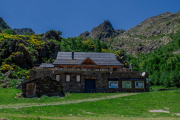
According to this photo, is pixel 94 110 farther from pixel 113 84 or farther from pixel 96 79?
pixel 113 84

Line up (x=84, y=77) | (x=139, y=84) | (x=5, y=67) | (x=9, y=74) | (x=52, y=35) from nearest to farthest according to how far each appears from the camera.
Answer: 1. (x=84, y=77)
2. (x=139, y=84)
3. (x=9, y=74)
4. (x=5, y=67)
5. (x=52, y=35)

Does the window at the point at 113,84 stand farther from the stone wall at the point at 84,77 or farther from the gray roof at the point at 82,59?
the gray roof at the point at 82,59

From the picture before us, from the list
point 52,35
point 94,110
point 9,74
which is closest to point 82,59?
point 9,74

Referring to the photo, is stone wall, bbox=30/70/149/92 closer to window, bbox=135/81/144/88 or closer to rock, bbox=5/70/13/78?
window, bbox=135/81/144/88

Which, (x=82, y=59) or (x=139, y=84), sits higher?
(x=82, y=59)

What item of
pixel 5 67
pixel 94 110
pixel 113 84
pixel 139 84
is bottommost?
pixel 94 110

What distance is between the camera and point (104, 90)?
3762 centimetres

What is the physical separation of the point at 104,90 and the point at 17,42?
179 ft

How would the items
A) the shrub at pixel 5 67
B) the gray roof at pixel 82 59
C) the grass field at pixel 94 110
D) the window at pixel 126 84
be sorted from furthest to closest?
the shrub at pixel 5 67 < the gray roof at pixel 82 59 < the window at pixel 126 84 < the grass field at pixel 94 110

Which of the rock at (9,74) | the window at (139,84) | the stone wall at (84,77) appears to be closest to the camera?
the stone wall at (84,77)

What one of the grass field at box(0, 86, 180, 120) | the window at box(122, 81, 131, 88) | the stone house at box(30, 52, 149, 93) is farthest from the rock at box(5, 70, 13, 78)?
the window at box(122, 81, 131, 88)

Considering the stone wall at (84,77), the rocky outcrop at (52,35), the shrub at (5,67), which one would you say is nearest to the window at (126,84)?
the stone wall at (84,77)

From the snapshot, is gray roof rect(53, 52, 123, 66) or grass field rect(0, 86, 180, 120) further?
gray roof rect(53, 52, 123, 66)

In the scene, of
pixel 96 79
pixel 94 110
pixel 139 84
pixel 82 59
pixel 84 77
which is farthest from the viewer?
pixel 82 59
